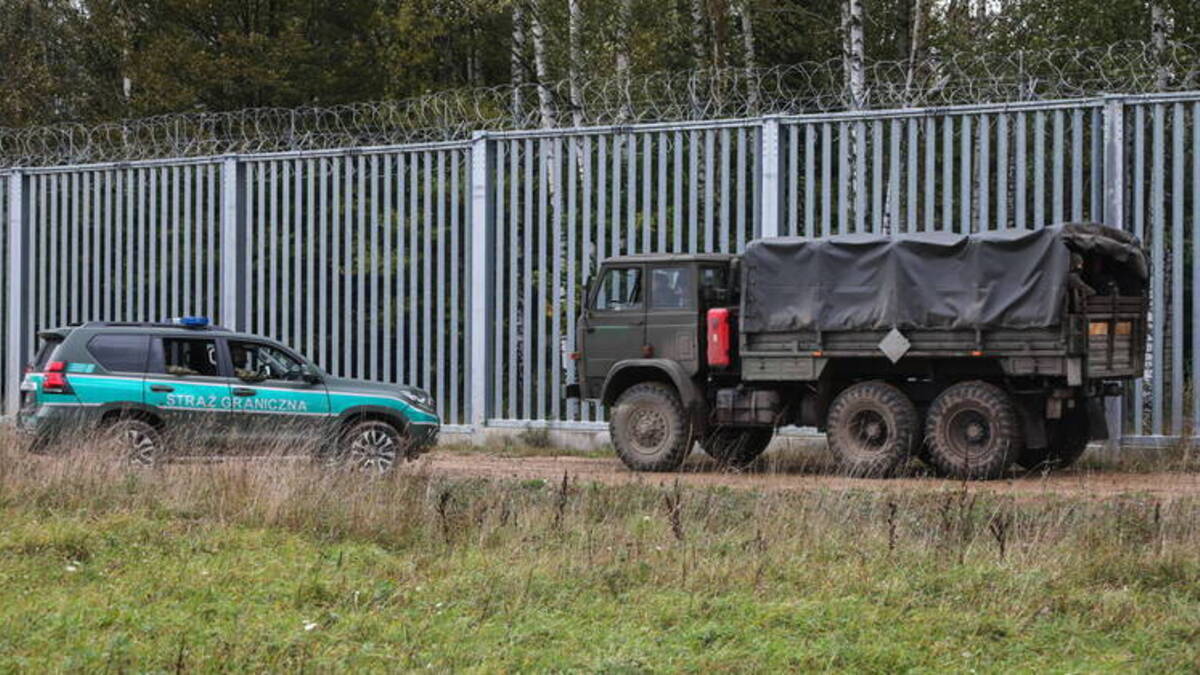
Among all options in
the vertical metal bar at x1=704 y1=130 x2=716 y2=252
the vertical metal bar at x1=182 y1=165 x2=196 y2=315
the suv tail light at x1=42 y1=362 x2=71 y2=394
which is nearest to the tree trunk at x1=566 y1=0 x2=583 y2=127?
the vertical metal bar at x1=182 y1=165 x2=196 y2=315

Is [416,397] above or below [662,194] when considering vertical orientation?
below

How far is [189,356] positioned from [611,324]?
4.54 meters

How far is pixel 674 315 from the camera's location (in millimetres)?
18281

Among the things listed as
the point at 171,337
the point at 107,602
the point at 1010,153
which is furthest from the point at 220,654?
the point at 1010,153

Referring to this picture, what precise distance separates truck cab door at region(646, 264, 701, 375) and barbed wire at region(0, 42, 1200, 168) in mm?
2731

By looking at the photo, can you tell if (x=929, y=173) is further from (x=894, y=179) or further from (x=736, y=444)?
(x=736, y=444)

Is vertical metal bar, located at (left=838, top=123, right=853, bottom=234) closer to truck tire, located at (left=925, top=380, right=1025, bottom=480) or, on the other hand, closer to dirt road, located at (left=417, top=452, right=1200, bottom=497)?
dirt road, located at (left=417, top=452, right=1200, bottom=497)

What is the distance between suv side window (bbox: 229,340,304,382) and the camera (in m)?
17.5

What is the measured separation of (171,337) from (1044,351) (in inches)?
344

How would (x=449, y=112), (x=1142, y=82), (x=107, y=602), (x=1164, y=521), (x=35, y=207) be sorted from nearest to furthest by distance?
(x=107, y=602)
(x=1164, y=521)
(x=1142, y=82)
(x=449, y=112)
(x=35, y=207)

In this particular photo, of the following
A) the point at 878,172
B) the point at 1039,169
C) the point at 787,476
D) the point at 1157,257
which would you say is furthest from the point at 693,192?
the point at 1157,257

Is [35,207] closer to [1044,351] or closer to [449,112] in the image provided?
[449,112]

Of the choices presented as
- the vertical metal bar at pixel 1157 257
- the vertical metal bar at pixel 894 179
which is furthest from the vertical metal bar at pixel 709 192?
the vertical metal bar at pixel 1157 257

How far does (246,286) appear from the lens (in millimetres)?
24922
